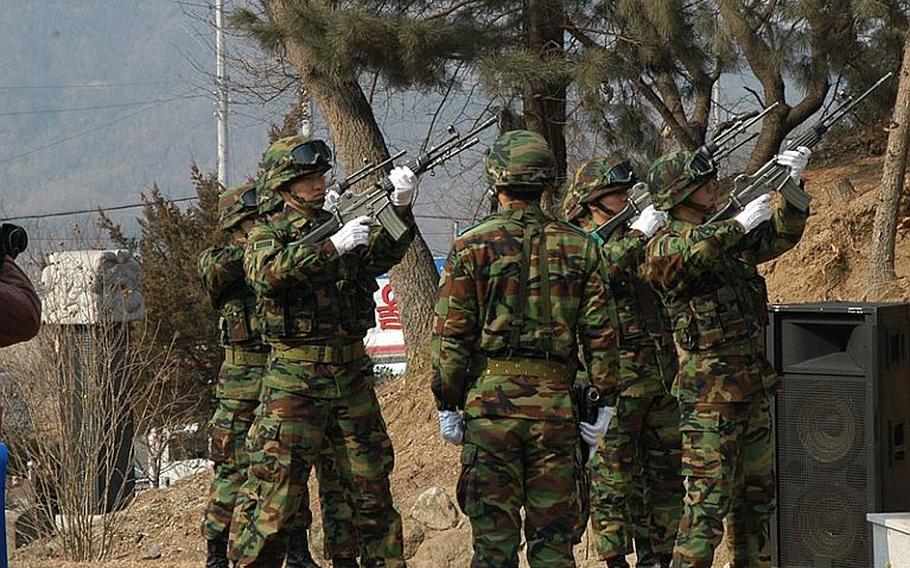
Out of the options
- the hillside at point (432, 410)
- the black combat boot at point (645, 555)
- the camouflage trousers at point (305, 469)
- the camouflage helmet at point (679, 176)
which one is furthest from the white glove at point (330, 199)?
the hillside at point (432, 410)

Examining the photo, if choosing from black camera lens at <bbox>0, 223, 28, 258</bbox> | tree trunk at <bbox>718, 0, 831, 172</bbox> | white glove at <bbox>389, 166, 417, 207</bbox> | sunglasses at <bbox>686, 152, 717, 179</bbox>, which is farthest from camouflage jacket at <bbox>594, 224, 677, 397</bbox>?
tree trunk at <bbox>718, 0, 831, 172</bbox>

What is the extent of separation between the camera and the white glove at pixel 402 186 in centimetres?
679

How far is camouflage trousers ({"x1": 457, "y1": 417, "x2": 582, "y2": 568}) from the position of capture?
5.87 meters

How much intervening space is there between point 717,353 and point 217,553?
2.91 m

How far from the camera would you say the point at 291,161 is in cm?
663

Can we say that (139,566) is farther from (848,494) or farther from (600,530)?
(848,494)

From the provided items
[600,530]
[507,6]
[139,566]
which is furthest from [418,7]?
[600,530]

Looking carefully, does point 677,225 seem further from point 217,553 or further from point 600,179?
point 217,553

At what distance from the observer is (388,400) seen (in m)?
13.4

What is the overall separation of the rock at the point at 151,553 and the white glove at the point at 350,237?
5352 mm

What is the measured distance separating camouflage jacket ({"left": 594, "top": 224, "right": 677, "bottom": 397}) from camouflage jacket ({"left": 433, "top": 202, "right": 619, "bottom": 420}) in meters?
1.41

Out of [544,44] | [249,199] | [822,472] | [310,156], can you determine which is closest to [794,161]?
[822,472]

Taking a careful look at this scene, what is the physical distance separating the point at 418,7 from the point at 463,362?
21.2 feet

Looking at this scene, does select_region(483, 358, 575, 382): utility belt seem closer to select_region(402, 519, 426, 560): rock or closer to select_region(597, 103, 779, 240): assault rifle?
select_region(597, 103, 779, 240): assault rifle
